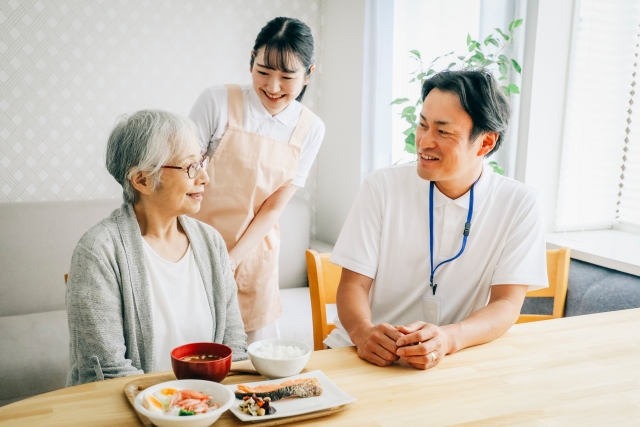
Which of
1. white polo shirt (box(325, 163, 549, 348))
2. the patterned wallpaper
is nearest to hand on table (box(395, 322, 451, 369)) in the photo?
white polo shirt (box(325, 163, 549, 348))

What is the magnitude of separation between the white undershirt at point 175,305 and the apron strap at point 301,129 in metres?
0.79

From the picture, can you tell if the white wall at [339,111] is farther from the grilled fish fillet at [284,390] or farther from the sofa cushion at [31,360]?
the grilled fish fillet at [284,390]

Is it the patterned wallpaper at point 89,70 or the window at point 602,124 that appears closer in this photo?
the window at point 602,124

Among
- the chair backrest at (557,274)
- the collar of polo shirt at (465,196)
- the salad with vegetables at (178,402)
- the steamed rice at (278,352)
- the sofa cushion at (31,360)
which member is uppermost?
the collar of polo shirt at (465,196)

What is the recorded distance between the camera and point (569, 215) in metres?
2.79

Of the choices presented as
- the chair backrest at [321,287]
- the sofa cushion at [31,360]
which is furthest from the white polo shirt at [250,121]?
the sofa cushion at [31,360]

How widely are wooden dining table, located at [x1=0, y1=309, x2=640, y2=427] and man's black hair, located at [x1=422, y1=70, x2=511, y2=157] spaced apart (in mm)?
596

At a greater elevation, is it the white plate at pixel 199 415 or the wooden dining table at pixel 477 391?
the white plate at pixel 199 415

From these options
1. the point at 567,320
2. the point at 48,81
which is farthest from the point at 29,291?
the point at 567,320

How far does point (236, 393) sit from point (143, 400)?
177mm

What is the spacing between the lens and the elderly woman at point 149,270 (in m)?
1.42

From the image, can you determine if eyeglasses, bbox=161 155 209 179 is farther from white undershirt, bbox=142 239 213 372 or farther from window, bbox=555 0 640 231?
window, bbox=555 0 640 231

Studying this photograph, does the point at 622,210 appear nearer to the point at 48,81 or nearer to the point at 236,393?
the point at 236,393

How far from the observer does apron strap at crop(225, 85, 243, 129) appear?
2160 millimetres
